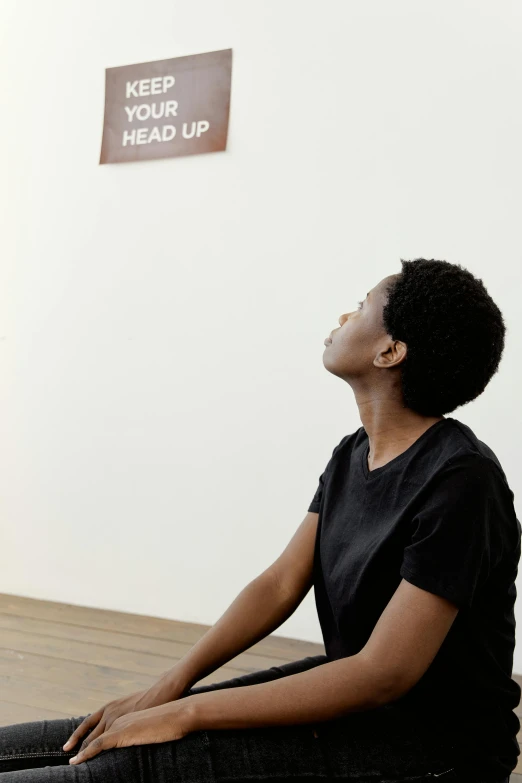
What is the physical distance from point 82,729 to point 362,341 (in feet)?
2.19

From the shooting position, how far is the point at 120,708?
1198 mm

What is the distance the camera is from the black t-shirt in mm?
1021

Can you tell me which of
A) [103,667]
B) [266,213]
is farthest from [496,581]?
[266,213]

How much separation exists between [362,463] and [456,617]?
282 millimetres

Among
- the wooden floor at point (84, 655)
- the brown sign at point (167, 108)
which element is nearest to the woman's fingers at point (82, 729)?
the wooden floor at point (84, 655)

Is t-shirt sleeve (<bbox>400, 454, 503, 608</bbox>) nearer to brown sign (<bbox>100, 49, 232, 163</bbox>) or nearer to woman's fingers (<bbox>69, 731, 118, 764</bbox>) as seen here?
woman's fingers (<bbox>69, 731, 118, 764</bbox>)

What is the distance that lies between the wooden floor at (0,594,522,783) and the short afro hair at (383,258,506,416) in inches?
42.7

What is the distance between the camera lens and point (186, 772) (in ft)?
3.22

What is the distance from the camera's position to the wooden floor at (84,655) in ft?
7.12

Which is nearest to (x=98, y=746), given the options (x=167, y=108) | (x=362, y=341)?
(x=362, y=341)

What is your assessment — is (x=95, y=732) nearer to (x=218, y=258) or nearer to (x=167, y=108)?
(x=218, y=258)

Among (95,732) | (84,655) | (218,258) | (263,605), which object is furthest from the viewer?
(218,258)

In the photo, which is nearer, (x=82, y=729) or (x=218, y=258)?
(x=82, y=729)

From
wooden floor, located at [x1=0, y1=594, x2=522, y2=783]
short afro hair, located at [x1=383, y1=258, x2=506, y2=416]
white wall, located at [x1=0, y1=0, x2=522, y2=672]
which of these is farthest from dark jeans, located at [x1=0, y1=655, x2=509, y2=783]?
white wall, located at [x1=0, y1=0, x2=522, y2=672]
